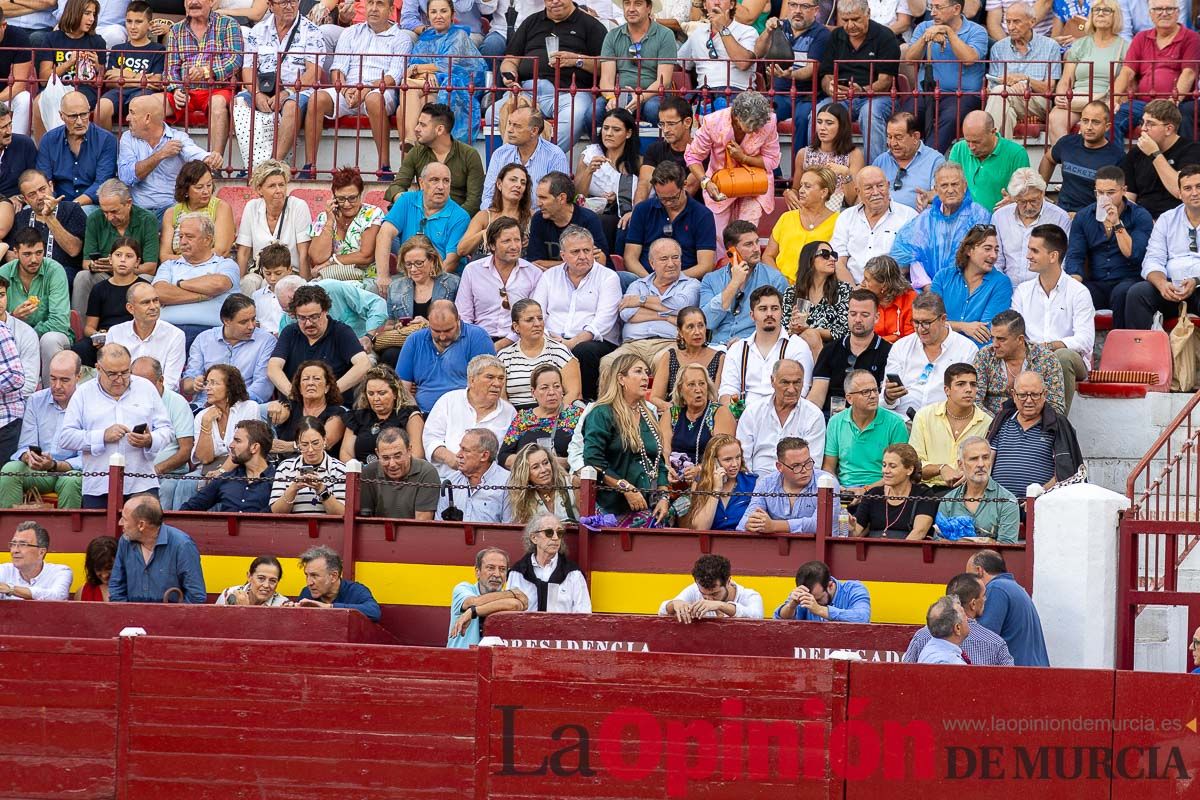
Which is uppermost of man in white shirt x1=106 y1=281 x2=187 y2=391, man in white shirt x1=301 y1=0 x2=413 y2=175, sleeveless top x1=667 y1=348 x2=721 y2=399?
man in white shirt x1=301 y1=0 x2=413 y2=175

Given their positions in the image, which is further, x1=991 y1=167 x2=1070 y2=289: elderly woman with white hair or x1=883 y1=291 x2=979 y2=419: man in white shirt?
x1=991 y1=167 x2=1070 y2=289: elderly woman with white hair

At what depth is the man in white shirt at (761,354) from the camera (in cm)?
1600

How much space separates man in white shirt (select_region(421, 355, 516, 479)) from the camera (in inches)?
615

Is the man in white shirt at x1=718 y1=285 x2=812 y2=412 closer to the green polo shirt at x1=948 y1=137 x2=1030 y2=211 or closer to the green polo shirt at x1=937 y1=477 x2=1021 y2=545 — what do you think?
the green polo shirt at x1=937 y1=477 x2=1021 y2=545

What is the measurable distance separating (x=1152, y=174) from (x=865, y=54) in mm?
2679

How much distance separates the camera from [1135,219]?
56.0 ft

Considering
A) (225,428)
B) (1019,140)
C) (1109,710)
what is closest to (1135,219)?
(1019,140)

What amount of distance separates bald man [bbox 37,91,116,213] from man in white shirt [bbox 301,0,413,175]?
1558mm

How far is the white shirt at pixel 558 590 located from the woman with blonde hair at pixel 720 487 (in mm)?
881

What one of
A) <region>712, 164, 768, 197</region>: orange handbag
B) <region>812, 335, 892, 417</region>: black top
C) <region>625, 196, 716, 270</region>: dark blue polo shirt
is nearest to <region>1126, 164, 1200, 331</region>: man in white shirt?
<region>812, 335, 892, 417</region>: black top

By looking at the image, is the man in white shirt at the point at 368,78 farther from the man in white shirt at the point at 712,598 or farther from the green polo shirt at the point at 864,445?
the man in white shirt at the point at 712,598

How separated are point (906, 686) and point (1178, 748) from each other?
1424 millimetres

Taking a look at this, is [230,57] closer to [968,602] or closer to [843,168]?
[843,168]

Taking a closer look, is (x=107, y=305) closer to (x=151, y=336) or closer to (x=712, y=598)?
(x=151, y=336)
